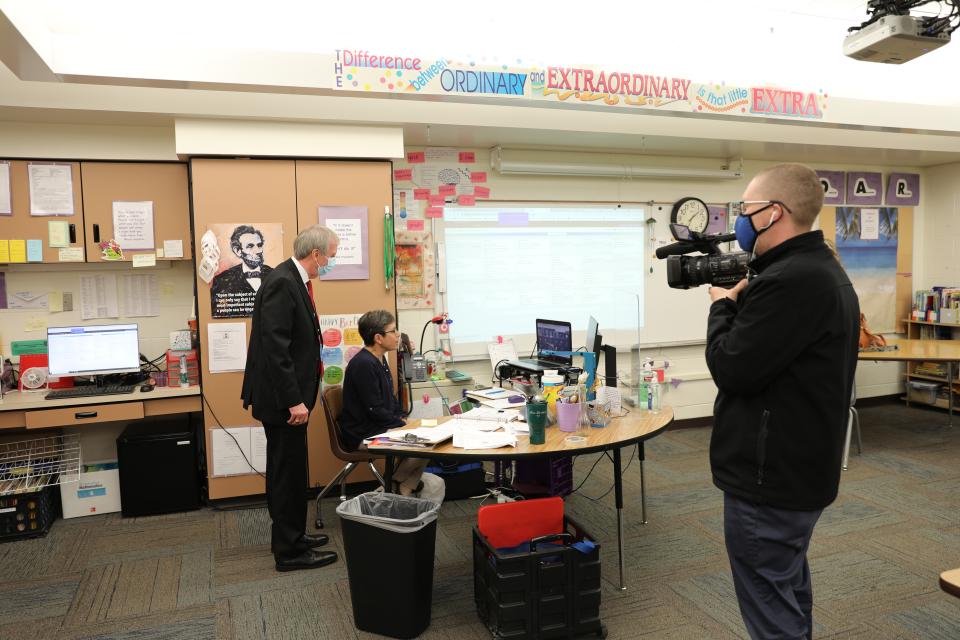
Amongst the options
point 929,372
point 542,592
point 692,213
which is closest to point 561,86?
point 692,213

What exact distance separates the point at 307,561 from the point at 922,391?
6.01 metres

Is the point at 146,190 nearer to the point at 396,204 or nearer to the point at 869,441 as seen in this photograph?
the point at 396,204

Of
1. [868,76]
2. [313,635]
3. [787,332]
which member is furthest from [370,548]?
[868,76]

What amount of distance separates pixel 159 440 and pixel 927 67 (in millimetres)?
6374

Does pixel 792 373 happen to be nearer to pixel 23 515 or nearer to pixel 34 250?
pixel 23 515

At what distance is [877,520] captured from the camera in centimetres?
354

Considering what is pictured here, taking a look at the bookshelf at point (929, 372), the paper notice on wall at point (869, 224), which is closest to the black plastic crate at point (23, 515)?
the paper notice on wall at point (869, 224)

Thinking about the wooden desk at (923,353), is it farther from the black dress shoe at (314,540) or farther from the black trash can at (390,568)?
the black dress shoe at (314,540)

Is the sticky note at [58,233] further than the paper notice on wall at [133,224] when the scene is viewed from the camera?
No

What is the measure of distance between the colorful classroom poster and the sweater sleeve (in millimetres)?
5160

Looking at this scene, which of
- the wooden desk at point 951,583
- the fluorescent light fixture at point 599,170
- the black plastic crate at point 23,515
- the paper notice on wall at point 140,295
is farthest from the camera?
the fluorescent light fixture at point 599,170

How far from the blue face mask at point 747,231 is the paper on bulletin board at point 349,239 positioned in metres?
2.67

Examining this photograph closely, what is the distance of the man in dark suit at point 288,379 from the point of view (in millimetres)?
2873

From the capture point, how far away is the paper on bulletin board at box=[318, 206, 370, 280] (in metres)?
3.95
